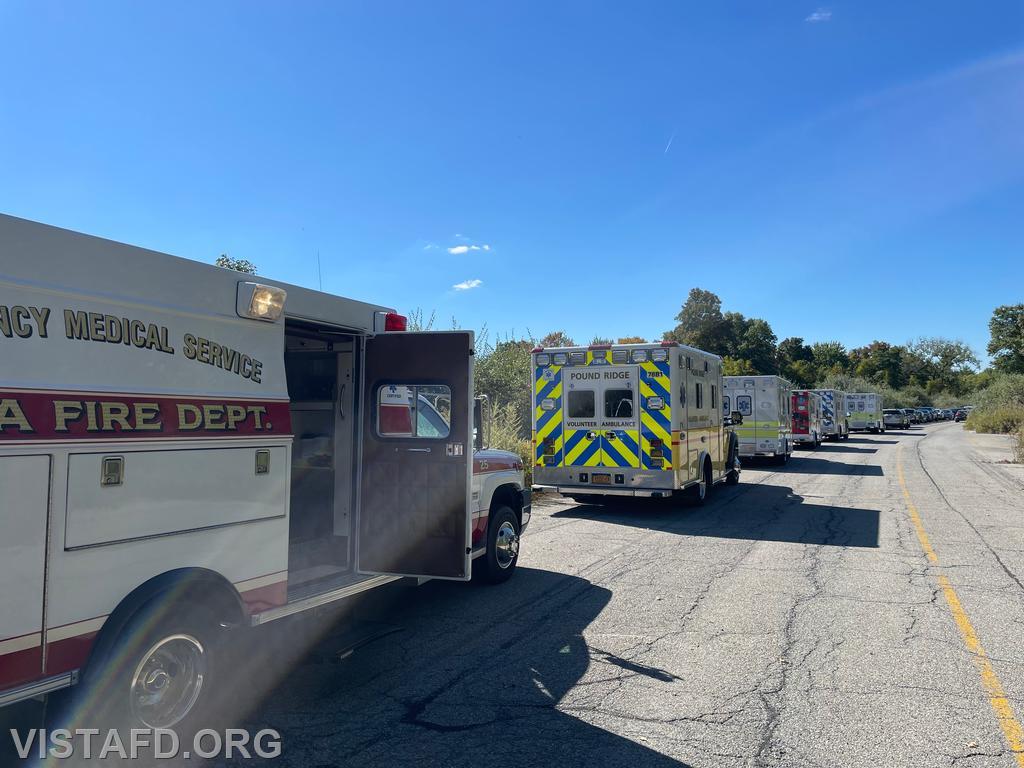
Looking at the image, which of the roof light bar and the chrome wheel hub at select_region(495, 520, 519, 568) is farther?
the chrome wheel hub at select_region(495, 520, 519, 568)

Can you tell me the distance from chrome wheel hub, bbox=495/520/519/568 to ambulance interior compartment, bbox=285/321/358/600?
5.65 ft

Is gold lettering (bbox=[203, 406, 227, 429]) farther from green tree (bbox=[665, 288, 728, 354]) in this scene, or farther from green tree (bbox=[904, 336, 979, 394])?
green tree (bbox=[904, 336, 979, 394])

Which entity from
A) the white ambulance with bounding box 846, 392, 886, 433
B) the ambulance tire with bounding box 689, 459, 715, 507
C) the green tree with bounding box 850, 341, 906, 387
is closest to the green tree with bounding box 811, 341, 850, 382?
the green tree with bounding box 850, 341, 906, 387

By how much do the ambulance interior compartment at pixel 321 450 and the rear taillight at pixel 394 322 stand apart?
0.29 metres

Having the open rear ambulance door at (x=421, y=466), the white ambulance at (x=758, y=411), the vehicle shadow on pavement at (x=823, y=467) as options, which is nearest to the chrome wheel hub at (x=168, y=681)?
the open rear ambulance door at (x=421, y=466)

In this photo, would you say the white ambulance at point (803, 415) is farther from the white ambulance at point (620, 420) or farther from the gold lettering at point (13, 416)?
the gold lettering at point (13, 416)

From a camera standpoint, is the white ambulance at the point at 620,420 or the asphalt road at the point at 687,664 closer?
the asphalt road at the point at 687,664

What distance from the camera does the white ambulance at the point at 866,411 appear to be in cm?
4988

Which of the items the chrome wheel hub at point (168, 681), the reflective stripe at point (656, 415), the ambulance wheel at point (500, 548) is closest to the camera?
the chrome wheel hub at point (168, 681)

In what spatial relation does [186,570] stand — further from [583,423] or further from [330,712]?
[583,423]

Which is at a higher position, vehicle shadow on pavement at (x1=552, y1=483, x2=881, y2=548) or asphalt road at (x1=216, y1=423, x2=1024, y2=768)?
vehicle shadow on pavement at (x1=552, y1=483, x2=881, y2=548)

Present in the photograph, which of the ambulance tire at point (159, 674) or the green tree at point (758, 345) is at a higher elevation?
the green tree at point (758, 345)

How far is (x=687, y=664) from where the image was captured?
487 centimetres

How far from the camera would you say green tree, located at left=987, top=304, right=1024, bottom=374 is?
68125 mm
